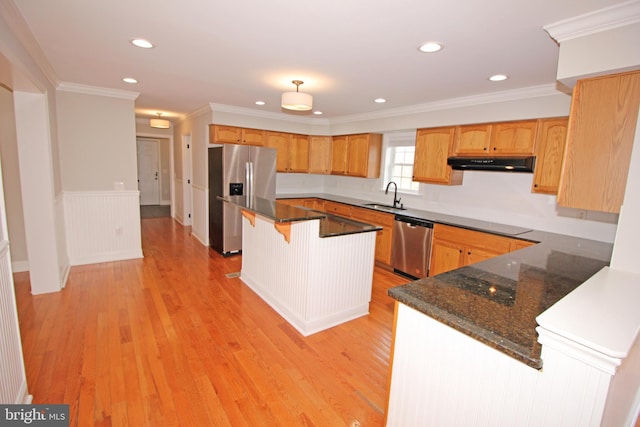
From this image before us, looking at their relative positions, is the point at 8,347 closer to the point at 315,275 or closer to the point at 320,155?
the point at 315,275

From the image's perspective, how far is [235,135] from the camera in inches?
202

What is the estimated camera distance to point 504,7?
66.2 inches

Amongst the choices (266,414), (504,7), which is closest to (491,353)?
(266,414)

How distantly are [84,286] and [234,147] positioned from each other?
267 centimetres

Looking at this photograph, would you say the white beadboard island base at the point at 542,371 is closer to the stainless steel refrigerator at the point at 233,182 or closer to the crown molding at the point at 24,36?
the crown molding at the point at 24,36

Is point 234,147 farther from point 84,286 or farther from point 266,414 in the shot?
point 266,414

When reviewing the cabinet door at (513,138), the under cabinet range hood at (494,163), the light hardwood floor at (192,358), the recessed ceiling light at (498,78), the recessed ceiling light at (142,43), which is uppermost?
the recessed ceiling light at (498,78)

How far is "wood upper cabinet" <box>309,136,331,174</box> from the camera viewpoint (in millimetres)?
6074

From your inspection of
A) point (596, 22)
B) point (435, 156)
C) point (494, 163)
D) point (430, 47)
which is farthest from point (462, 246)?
point (596, 22)

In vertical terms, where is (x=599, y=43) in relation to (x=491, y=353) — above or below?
above

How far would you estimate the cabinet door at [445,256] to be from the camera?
364 centimetres

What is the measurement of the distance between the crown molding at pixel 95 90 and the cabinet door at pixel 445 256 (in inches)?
183

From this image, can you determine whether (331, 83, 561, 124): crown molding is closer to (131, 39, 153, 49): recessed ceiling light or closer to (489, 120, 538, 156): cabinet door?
(489, 120, 538, 156): cabinet door

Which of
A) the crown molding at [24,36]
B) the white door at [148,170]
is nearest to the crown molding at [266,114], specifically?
the crown molding at [24,36]
